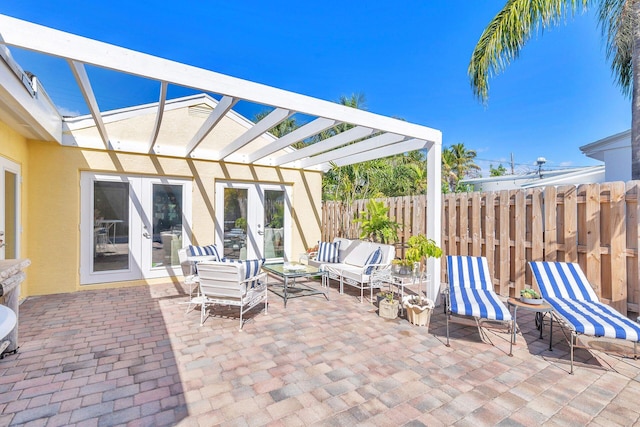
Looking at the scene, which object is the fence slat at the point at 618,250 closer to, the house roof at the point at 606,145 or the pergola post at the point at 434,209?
the pergola post at the point at 434,209

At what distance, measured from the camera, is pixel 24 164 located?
596cm

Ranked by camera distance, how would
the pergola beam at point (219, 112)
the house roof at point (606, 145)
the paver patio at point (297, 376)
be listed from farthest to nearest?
the house roof at point (606, 145) → the pergola beam at point (219, 112) → the paver patio at point (297, 376)

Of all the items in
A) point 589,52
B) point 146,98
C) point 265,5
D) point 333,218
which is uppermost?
point 265,5

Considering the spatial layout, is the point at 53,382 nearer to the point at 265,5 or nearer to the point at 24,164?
the point at 24,164

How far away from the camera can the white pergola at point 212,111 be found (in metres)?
2.84

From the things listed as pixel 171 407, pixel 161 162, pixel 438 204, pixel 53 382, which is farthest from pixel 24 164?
pixel 438 204

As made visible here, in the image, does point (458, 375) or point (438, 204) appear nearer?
point (458, 375)

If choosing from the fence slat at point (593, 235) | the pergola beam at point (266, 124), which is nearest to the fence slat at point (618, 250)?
the fence slat at point (593, 235)

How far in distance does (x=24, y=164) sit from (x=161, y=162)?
96.6 inches

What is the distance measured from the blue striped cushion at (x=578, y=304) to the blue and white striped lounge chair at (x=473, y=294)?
0.66 metres

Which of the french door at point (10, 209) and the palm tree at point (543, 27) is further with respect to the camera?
the palm tree at point (543, 27)

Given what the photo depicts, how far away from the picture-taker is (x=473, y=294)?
4473 mm

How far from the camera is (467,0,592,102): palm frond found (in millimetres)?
5648

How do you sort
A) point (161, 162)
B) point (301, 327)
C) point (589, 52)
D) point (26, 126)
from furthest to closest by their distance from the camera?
point (589, 52), point (161, 162), point (26, 126), point (301, 327)
